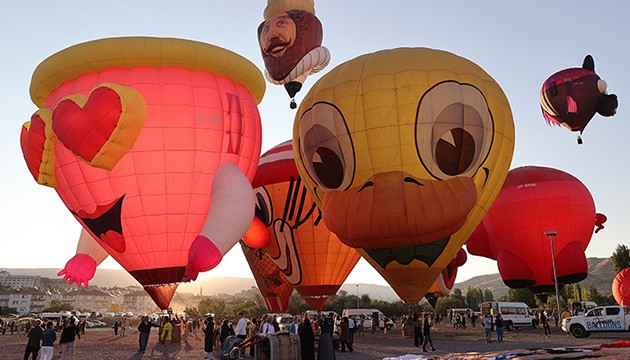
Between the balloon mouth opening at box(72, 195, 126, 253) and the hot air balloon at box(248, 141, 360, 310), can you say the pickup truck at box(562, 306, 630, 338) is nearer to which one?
the hot air balloon at box(248, 141, 360, 310)

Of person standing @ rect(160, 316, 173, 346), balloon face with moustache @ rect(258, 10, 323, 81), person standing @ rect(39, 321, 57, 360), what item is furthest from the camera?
balloon face with moustache @ rect(258, 10, 323, 81)

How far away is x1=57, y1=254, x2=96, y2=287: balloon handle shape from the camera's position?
14.8 m

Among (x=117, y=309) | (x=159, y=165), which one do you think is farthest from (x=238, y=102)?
(x=117, y=309)

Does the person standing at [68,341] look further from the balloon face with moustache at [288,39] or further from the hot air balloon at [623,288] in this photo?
the hot air balloon at [623,288]

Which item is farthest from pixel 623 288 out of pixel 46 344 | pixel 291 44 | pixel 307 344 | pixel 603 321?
pixel 46 344

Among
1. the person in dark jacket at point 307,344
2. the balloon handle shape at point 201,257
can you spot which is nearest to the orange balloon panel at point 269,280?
the balloon handle shape at point 201,257

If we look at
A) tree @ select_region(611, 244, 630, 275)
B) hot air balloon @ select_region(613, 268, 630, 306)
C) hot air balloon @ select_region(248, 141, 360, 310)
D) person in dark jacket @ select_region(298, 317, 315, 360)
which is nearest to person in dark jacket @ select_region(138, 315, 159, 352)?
hot air balloon @ select_region(248, 141, 360, 310)

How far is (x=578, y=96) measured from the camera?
26344 mm

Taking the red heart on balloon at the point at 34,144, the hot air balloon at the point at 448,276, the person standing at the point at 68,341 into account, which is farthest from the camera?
the hot air balloon at the point at 448,276

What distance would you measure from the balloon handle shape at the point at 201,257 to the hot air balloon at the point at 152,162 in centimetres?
8

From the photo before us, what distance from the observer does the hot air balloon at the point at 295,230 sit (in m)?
19.5

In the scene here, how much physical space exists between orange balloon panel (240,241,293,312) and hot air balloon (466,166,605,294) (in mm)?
9686

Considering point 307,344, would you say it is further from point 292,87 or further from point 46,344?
point 292,87

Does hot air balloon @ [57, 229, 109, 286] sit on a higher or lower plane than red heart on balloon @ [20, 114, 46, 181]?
lower
